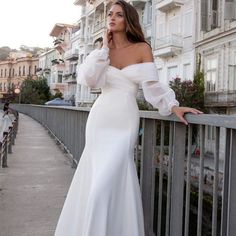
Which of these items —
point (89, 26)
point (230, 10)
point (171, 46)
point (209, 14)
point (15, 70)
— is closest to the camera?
point (230, 10)

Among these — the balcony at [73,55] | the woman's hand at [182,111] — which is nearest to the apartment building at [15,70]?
the balcony at [73,55]

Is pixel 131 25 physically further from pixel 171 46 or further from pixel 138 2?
pixel 138 2

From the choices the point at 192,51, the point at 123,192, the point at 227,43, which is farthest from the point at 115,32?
the point at 192,51

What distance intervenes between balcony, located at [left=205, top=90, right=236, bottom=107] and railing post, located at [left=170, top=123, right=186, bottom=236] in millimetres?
18885

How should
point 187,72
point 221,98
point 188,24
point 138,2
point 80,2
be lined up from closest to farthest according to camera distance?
point 221,98 → point 187,72 → point 188,24 → point 138,2 → point 80,2

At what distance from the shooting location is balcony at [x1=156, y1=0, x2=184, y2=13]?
1046 inches

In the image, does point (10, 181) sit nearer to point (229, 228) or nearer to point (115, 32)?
point (115, 32)

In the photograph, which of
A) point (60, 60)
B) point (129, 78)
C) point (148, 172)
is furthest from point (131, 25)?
point (60, 60)

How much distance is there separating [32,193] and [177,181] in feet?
10.7

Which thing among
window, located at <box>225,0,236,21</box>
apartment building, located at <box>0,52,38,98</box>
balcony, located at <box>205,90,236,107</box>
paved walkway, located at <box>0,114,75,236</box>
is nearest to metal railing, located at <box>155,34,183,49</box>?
window, located at <box>225,0,236,21</box>

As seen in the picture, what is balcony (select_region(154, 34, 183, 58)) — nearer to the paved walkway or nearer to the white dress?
the paved walkway

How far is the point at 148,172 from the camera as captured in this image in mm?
3607

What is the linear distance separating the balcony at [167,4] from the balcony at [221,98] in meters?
6.44

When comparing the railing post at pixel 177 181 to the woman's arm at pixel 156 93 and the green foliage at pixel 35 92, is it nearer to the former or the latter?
the woman's arm at pixel 156 93
